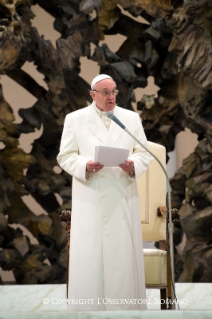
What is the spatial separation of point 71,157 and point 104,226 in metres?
0.59

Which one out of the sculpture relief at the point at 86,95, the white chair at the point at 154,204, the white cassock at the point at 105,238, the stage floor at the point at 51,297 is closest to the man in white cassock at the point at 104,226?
the white cassock at the point at 105,238

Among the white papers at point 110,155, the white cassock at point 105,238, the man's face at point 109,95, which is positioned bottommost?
the white cassock at point 105,238

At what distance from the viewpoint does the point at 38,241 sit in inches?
344

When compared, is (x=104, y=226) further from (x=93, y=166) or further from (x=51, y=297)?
(x=51, y=297)

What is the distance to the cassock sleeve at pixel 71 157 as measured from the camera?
4.60 metres

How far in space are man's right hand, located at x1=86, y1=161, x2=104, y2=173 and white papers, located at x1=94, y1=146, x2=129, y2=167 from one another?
4 centimetres

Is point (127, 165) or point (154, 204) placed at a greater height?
point (127, 165)

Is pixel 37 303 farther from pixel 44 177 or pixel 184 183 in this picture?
pixel 184 183

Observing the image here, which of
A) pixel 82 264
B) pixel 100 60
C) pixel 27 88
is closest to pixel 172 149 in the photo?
pixel 100 60

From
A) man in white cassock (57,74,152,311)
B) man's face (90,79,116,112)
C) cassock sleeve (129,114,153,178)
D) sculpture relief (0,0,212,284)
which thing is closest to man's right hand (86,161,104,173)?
man in white cassock (57,74,152,311)

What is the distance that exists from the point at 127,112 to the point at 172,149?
378cm

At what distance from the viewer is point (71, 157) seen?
476 centimetres

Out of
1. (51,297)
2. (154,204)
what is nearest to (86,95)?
(51,297)

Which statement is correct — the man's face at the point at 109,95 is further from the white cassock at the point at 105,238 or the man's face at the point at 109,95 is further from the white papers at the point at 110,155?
the white papers at the point at 110,155
